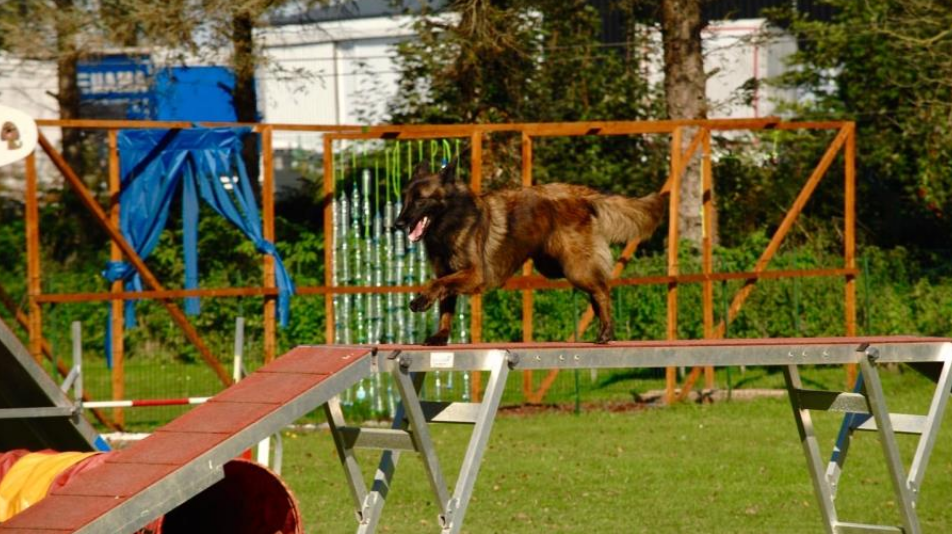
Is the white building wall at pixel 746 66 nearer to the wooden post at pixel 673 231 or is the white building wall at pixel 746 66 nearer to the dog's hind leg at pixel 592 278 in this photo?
the wooden post at pixel 673 231

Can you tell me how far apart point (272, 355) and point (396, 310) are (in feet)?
4.56

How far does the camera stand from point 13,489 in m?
7.74

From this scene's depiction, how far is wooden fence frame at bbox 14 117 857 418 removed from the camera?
543 inches

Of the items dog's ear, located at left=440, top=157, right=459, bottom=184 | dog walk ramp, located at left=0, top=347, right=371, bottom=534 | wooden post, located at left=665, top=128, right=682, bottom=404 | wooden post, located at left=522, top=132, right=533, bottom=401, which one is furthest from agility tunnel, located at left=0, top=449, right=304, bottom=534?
wooden post, located at left=665, top=128, right=682, bottom=404

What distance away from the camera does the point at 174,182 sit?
1435 centimetres

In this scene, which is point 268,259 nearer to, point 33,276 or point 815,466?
point 33,276

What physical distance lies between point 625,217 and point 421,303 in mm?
1653

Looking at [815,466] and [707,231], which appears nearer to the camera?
[815,466]

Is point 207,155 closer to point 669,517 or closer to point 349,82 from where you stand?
point 669,517

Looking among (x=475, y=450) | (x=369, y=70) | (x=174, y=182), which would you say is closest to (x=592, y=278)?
(x=475, y=450)

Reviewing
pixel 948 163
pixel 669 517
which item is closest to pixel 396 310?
pixel 669 517

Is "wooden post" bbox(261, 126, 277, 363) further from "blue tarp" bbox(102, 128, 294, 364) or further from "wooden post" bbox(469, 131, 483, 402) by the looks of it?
"wooden post" bbox(469, 131, 483, 402)

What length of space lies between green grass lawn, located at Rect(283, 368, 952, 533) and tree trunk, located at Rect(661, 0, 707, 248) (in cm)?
378

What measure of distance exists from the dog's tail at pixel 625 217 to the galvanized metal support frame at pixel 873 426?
3.87ft
